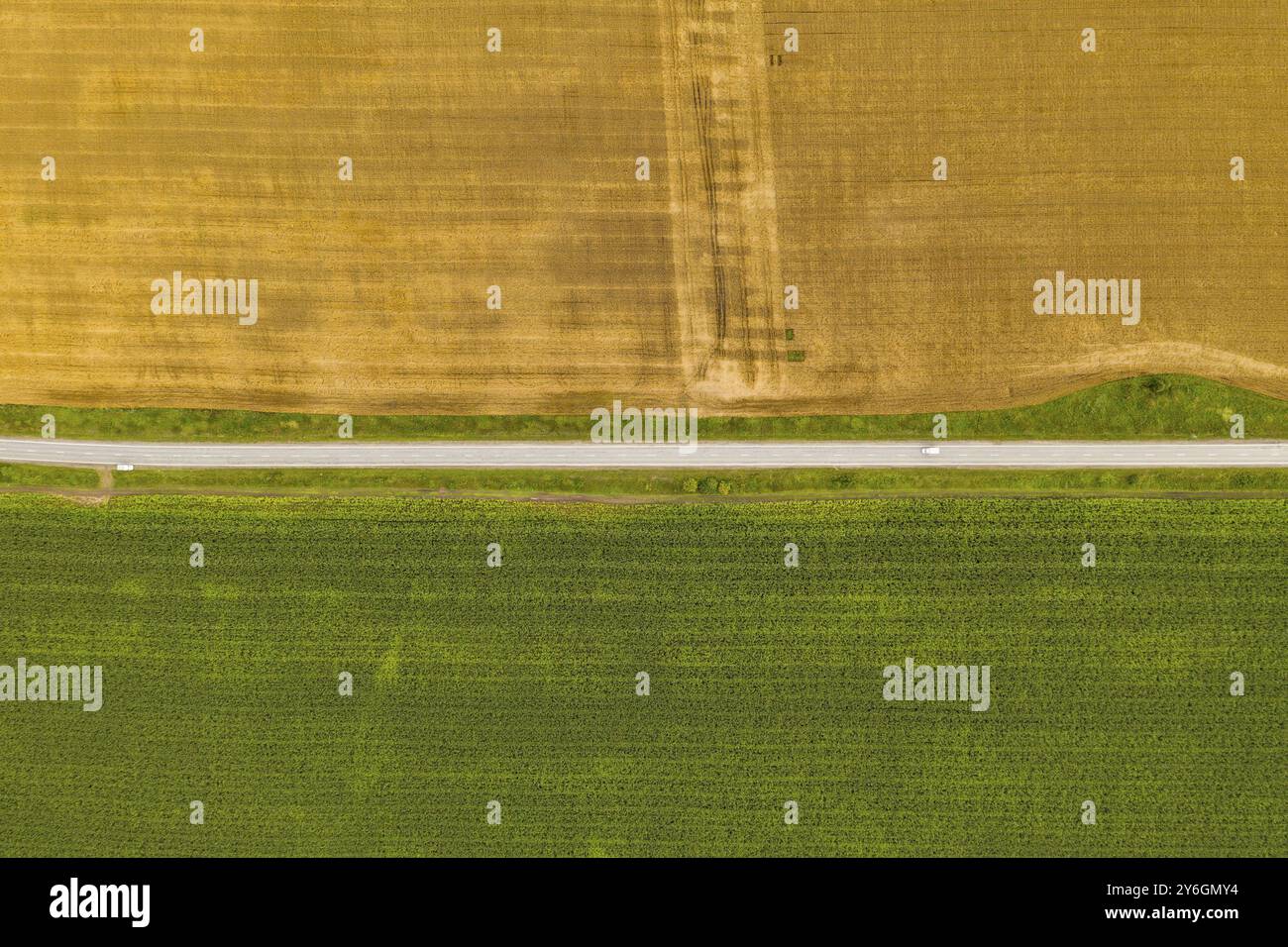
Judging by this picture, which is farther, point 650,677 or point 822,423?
point 822,423

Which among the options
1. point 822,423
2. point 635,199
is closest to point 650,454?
point 822,423

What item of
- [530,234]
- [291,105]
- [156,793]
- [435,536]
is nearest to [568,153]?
[530,234]

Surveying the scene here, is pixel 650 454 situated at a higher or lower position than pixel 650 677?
higher

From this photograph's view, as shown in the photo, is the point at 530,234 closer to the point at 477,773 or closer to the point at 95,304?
the point at 95,304

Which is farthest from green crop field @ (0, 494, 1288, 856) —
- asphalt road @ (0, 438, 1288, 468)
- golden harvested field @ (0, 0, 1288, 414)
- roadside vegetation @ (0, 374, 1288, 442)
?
golden harvested field @ (0, 0, 1288, 414)

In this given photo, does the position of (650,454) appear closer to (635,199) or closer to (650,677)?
(650,677)
